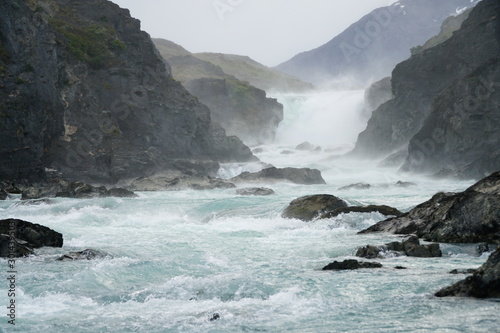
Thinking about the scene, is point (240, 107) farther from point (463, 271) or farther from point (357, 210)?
point (463, 271)

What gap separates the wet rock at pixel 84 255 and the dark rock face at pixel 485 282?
10646 mm

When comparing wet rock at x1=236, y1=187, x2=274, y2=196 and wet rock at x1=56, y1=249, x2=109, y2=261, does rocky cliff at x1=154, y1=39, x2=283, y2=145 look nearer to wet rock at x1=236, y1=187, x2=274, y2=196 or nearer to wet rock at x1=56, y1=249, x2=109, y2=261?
wet rock at x1=236, y1=187, x2=274, y2=196

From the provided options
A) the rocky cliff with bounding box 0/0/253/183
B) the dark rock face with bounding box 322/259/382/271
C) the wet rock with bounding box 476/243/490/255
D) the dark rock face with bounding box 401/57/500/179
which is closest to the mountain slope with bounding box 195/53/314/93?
the rocky cliff with bounding box 0/0/253/183

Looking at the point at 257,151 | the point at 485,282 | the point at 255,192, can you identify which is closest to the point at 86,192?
the point at 255,192

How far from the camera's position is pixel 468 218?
16.8 metres

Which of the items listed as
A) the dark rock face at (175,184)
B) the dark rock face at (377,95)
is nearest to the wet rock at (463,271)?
the dark rock face at (175,184)

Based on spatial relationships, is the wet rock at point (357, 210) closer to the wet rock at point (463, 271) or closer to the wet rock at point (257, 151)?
the wet rock at point (463, 271)

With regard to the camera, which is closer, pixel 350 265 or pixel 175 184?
pixel 350 265

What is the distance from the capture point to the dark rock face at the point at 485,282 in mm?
9914

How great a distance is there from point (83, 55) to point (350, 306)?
49.0 meters

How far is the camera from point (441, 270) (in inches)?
529

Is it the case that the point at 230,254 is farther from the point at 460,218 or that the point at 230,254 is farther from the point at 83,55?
the point at 83,55

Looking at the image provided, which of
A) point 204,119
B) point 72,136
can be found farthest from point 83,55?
point 204,119

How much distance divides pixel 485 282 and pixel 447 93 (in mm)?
48056
